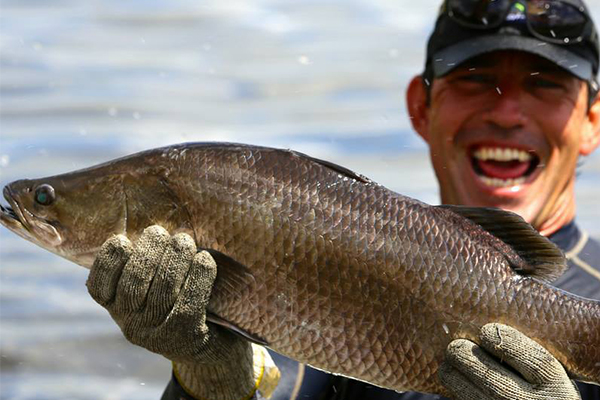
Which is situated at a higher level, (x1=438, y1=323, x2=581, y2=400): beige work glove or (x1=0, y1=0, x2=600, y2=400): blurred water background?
(x1=0, y1=0, x2=600, y2=400): blurred water background

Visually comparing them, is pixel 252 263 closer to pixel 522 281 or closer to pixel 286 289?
pixel 286 289

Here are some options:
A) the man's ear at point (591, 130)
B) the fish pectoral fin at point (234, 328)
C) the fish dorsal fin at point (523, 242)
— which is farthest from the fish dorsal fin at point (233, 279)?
the man's ear at point (591, 130)

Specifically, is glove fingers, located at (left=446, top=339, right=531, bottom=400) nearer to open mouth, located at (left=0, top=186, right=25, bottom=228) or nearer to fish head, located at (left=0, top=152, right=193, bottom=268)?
fish head, located at (left=0, top=152, right=193, bottom=268)

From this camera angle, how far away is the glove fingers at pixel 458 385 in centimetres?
288

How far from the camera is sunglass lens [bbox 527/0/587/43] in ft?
14.6

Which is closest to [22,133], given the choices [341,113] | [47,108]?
[47,108]

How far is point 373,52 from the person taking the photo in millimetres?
10328

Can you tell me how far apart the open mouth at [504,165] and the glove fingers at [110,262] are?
76.1 inches

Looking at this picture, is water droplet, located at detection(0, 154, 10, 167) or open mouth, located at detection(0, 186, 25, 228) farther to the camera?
water droplet, located at detection(0, 154, 10, 167)

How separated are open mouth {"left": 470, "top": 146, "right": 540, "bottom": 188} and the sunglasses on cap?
0.49 meters

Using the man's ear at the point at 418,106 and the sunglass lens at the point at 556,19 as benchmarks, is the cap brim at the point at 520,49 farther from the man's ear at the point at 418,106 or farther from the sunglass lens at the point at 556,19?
the man's ear at the point at 418,106

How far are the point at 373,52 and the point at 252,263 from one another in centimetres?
771

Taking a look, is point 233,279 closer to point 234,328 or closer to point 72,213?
point 234,328

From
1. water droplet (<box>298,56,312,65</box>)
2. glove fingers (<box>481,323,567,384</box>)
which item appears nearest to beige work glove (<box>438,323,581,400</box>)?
glove fingers (<box>481,323,567,384</box>)
